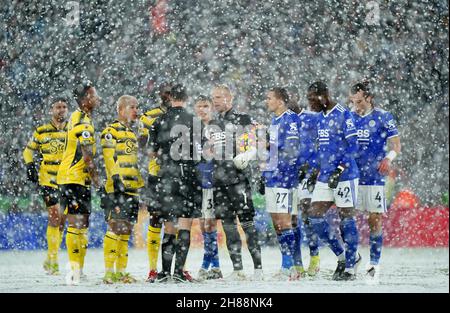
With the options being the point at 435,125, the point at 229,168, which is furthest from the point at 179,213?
the point at 435,125

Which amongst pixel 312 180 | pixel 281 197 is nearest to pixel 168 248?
pixel 281 197

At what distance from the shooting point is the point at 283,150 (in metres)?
9.85

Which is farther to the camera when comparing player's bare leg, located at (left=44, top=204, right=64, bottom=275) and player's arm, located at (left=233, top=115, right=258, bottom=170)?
player's bare leg, located at (left=44, top=204, right=64, bottom=275)

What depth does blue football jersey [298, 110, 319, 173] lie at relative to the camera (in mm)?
9984

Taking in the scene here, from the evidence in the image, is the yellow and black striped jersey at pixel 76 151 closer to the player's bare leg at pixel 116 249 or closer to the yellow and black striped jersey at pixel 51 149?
the player's bare leg at pixel 116 249

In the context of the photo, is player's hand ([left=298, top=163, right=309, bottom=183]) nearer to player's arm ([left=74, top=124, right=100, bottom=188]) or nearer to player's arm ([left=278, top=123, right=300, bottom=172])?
player's arm ([left=278, top=123, right=300, bottom=172])

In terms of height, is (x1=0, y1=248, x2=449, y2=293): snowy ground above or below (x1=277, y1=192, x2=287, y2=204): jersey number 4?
below

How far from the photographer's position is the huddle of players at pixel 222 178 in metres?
9.54

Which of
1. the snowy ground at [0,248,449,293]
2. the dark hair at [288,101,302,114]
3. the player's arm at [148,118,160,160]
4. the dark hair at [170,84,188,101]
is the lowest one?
the snowy ground at [0,248,449,293]

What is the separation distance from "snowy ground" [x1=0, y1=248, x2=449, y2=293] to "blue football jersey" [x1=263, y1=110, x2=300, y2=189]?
37.2 inches

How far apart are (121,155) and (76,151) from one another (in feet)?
1.43

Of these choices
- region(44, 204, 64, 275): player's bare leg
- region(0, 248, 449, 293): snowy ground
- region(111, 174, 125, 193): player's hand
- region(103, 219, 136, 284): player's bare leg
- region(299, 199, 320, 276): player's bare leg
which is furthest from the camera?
region(44, 204, 64, 275): player's bare leg

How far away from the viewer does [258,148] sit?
9.91m

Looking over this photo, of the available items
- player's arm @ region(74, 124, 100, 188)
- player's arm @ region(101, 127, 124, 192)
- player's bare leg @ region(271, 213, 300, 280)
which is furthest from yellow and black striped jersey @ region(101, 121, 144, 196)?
player's bare leg @ region(271, 213, 300, 280)
